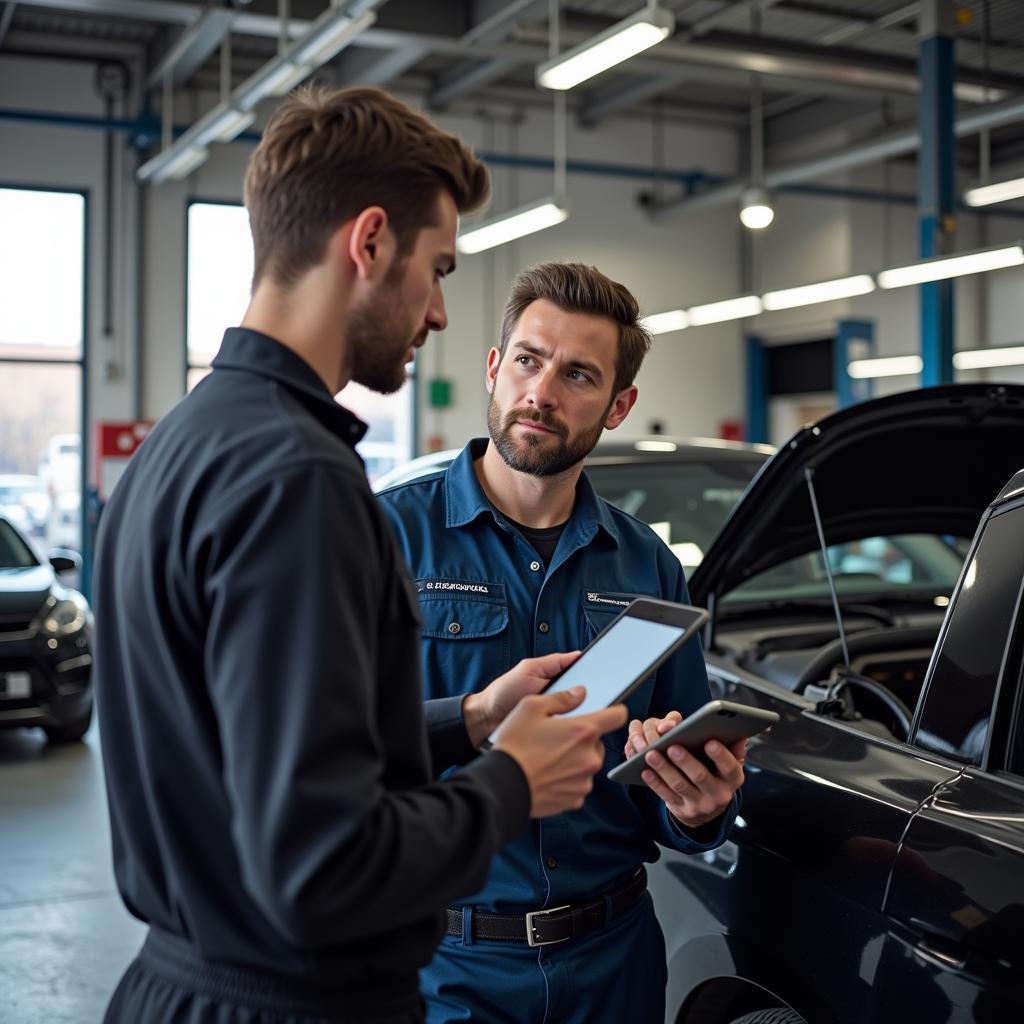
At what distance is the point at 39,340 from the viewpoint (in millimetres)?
12648

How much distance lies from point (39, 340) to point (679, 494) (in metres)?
10.1

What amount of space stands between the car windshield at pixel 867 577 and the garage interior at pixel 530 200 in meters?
3.13

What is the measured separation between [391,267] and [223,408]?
0.21 m

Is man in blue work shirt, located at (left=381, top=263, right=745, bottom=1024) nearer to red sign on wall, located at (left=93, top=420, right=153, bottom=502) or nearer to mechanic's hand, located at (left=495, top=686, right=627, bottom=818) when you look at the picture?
mechanic's hand, located at (left=495, top=686, right=627, bottom=818)

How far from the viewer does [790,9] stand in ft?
37.9

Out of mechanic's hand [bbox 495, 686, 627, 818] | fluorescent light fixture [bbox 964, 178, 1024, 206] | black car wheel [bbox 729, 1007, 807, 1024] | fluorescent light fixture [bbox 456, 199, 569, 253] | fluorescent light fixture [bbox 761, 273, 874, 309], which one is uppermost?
fluorescent light fixture [bbox 456, 199, 569, 253]

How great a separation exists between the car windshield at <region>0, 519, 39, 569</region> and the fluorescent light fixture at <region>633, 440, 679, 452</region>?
13.8 feet

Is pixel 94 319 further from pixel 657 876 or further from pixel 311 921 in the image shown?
pixel 311 921

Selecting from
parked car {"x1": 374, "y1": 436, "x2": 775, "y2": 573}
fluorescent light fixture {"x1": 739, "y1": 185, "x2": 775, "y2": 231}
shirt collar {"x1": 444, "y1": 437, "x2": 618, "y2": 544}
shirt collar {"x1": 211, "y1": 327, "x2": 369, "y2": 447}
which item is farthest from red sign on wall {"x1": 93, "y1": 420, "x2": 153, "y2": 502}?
shirt collar {"x1": 211, "y1": 327, "x2": 369, "y2": 447}

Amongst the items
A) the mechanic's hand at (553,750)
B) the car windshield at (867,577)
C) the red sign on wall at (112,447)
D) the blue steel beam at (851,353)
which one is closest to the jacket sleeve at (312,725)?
the mechanic's hand at (553,750)

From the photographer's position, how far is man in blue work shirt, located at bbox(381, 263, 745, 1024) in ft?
6.12

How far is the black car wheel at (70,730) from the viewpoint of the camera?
7059mm

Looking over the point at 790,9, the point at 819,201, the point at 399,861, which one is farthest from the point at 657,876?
the point at 819,201

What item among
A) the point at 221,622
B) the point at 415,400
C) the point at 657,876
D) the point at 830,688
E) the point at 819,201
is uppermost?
the point at 819,201
